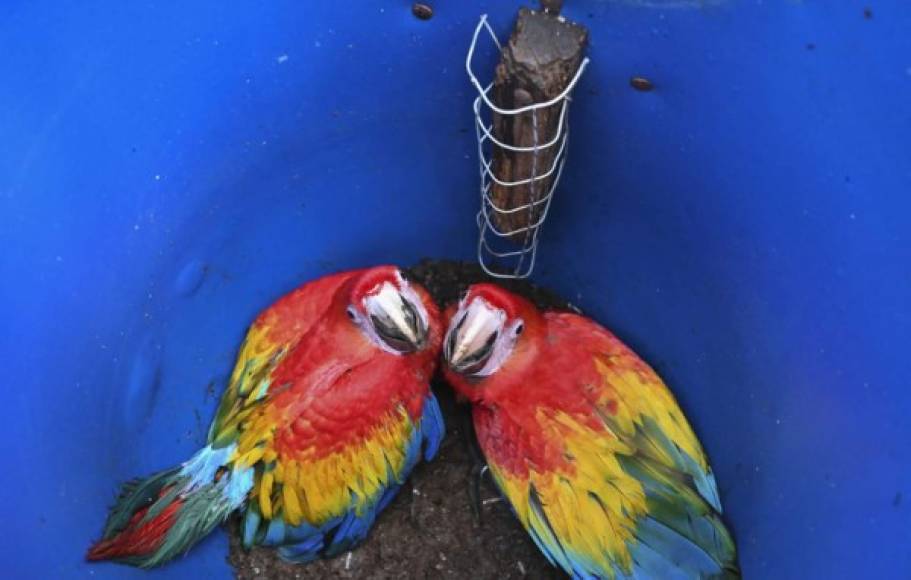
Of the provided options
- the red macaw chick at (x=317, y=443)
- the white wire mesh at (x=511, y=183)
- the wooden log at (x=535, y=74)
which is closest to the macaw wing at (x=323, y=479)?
the red macaw chick at (x=317, y=443)

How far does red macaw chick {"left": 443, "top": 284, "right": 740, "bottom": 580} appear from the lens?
959 millimetres

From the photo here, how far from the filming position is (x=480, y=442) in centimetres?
109

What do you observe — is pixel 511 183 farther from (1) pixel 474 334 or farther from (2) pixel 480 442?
(2) pixel 480 442

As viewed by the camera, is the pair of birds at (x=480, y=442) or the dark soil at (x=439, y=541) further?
the dark soil at (x=439, y=541)

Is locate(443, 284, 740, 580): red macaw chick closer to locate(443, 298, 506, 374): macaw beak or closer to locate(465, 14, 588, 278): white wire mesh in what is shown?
locate(443, 298, 506, 374): macaw beak

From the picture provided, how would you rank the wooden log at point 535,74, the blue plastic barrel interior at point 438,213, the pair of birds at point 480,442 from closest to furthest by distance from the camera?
the blue plastic barrel interior at point 438,213 < the wooden log at point 535,74 < the pair of birds at point 480,442

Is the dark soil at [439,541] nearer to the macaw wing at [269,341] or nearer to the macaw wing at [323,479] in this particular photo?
the macaw wing at [323,479]

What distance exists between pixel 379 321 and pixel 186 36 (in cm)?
40

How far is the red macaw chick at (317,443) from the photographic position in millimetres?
1001

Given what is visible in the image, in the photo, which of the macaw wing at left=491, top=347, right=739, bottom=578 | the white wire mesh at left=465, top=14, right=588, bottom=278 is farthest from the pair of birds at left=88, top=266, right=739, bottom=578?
the white wire mesh at left=465, top=14, right=588, bottom=278

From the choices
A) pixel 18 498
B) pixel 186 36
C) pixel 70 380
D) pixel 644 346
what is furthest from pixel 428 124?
pixel 18 498

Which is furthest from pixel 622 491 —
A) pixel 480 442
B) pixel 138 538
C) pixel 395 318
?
pixel 138 538

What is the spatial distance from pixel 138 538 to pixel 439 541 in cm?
39

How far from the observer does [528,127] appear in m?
0.92
